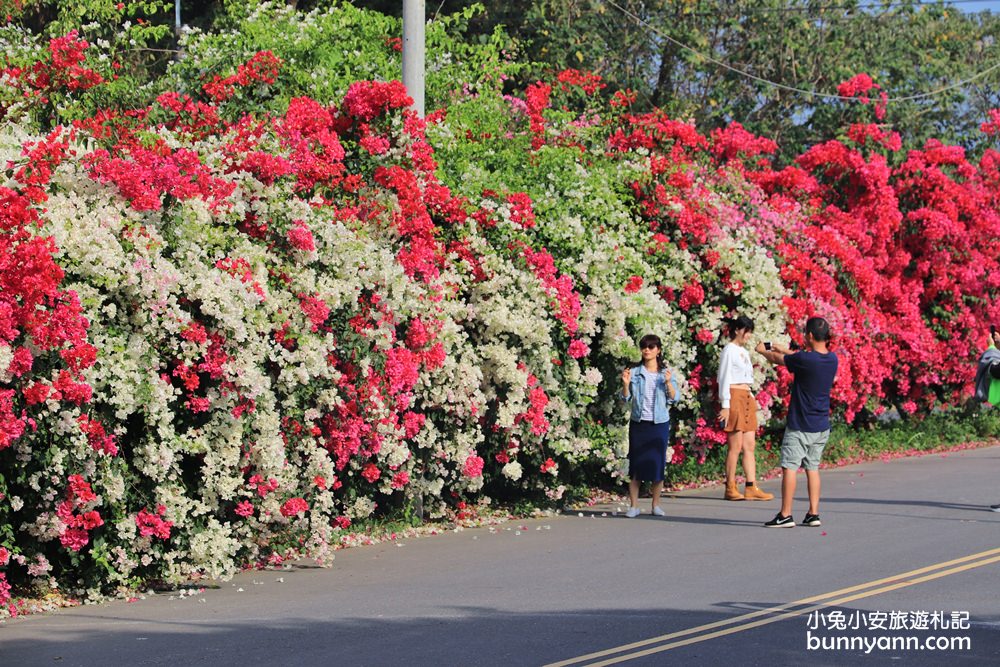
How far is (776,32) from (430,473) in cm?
1751

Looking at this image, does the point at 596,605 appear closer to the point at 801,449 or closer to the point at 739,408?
the point at 801,449

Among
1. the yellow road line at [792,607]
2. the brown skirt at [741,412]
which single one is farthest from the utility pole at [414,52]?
the yellow road line at [792,607]

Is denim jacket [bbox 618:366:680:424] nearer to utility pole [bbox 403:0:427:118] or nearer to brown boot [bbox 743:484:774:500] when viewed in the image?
brown boot [bbox 743:484:774:500]

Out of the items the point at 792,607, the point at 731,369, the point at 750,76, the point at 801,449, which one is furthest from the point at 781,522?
the point at 750,76

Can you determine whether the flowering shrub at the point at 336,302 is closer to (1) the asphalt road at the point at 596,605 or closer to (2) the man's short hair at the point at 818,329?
(1) the asphalt road at the point at 596,605

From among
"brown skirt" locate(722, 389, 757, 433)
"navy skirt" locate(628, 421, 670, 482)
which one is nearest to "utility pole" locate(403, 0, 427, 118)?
"navy skirt" locate(628, 421, 670, 482)

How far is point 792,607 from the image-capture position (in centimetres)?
902

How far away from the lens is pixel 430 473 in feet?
42.4

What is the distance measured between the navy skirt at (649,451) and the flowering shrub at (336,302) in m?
0.52

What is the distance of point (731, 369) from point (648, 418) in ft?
5.81

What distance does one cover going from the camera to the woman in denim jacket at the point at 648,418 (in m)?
13.8

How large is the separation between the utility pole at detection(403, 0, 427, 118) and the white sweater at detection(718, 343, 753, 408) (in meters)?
4.33

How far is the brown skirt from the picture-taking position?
1517 centimetres

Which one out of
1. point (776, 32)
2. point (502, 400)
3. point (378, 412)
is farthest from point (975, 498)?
point (776, 32)
